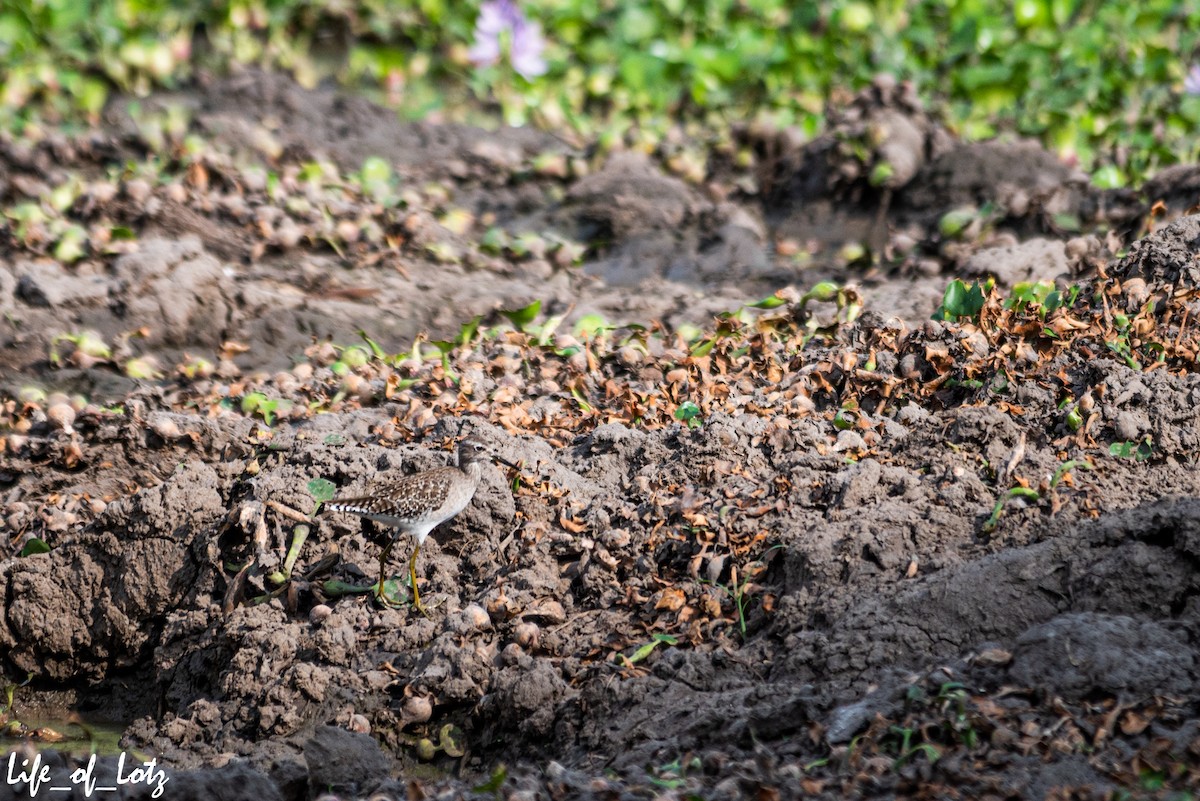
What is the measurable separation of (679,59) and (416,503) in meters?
6.61

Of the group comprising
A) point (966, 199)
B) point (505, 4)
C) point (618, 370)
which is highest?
point (505, 4)

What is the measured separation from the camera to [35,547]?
563 centimetres

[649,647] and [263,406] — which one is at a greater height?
[263,406]

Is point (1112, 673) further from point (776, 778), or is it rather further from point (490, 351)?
point (490, 351)

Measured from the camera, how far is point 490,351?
6.68m

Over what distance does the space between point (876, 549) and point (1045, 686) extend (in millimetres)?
947

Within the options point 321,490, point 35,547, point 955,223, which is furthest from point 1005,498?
point 35,547

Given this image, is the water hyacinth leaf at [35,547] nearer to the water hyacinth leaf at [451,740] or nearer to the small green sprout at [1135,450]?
the water hyacinth leaf at [451,740]

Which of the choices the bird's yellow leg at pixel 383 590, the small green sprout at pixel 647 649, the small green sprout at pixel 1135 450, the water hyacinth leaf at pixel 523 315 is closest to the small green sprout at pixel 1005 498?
the small green sprout at pixel 1135 450

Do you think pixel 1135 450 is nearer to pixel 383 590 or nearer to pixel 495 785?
pixel 495 785

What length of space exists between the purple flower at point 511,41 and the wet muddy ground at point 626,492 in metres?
2.70

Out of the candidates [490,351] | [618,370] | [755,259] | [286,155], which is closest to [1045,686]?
[618,370]

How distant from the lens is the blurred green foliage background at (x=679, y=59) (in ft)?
31.4

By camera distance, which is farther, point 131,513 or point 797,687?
point 131,513
